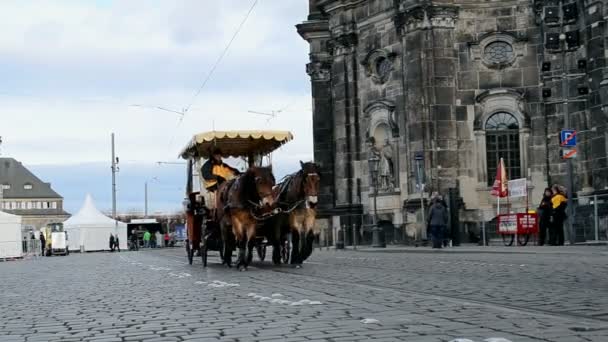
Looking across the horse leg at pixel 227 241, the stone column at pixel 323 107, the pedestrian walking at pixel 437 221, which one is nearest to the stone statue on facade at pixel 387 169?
the stone column at pixel 323 107

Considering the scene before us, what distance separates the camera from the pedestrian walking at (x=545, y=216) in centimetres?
2821

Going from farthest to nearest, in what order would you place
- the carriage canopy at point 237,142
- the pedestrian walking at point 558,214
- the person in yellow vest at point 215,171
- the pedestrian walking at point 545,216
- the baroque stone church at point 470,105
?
the baroque stone church at point 470,105 < the pedestrian walking at point 545,216 < the pedestrian walking at point 558,214 < the carriage canopy at point 237,142 < the person in yellow vest at point 215,171

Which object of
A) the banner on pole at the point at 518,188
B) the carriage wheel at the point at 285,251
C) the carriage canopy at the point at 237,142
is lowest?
the carriage wheel at the point at 285,251

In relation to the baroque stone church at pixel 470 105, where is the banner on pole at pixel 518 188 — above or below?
below

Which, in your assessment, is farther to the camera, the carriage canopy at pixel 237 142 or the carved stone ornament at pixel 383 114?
the carved stone ornament at pixel 383 114

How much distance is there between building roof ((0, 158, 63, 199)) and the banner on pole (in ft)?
489

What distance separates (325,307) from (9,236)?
148ft

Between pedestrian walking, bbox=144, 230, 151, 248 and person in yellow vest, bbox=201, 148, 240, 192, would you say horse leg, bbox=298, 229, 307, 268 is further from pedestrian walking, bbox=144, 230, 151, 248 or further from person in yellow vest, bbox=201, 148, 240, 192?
pedestrian walking, bbox=144, 230, 151, 248

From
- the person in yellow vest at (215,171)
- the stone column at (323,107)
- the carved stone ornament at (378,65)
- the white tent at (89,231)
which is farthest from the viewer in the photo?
the white tent at (89,231)

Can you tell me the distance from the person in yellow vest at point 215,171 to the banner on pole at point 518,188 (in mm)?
13886

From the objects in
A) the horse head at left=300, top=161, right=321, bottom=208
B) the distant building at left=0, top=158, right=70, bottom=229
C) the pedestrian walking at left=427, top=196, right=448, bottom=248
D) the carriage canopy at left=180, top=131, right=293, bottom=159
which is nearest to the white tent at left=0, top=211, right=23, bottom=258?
the pedestrian walking at left=427, top=196, right=448, bottom=248

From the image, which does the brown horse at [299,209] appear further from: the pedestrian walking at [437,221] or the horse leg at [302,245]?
the pedestrian walking at [437,221]

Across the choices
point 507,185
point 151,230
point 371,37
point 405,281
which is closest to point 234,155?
point 405,281

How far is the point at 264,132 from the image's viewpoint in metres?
22.6
